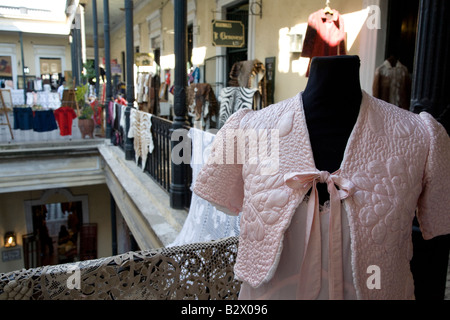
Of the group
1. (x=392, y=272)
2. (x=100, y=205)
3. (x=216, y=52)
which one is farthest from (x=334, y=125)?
(x=100, y=205)

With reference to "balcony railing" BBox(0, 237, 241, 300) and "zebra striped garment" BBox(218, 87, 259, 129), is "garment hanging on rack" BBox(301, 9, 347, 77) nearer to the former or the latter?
"zebra striped garment" BBox(218, 87, 259, 129)

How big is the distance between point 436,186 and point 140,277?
119 cm

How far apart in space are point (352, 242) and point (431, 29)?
993 millimetres

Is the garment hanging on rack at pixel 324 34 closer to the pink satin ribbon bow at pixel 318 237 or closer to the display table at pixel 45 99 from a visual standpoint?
the pink satin ribbon bow at pixel 318 237

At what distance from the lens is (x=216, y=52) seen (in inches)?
308

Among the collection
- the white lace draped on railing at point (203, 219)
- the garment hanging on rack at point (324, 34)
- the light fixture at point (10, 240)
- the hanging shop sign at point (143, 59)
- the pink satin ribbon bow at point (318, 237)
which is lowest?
the light fixture at point (10, 240)

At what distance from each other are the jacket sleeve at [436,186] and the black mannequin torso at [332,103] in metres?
0.21

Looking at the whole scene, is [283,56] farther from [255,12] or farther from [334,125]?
[334,125]

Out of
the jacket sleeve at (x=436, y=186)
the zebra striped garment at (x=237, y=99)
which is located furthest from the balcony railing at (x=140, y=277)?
the zebra striped garment at (x=237, y=99)

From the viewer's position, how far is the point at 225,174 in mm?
1199

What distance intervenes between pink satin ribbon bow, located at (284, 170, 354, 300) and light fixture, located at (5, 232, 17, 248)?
11917 millimetres

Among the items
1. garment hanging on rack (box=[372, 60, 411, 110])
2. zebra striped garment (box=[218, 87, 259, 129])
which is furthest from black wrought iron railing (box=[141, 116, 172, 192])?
garment hanging on rack (box=[372, 60, 411, 110])

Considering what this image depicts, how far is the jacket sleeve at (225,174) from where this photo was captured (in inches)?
47.0

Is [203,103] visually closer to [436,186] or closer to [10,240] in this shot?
[436,186]
